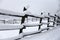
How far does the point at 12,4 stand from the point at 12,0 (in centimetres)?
426

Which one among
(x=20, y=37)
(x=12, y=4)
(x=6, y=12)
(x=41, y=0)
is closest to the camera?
(x=6, y=12)

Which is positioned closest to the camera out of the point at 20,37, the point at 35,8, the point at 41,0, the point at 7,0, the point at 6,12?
the point at 6,12

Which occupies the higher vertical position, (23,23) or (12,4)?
(12,4)

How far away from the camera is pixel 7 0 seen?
140 feet

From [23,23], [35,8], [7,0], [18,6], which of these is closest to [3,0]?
[7,0]

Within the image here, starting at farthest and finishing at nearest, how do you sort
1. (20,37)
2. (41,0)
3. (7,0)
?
1. (41,0)
2. (7,0)
3. (20,37)

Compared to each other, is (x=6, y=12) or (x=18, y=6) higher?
(x=18, y=6)

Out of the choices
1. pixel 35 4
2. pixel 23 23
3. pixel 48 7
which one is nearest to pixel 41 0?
pixel 35 4

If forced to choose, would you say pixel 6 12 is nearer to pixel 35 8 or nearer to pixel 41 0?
pixel 35 8

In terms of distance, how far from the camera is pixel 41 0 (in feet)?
176

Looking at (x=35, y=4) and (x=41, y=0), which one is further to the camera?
(x=41, y=0)

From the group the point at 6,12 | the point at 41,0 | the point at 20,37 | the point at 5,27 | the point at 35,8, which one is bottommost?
the point at 20,37

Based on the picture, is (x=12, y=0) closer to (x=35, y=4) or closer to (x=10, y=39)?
(x=35, y=4)

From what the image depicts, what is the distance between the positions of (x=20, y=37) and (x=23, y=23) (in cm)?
57
